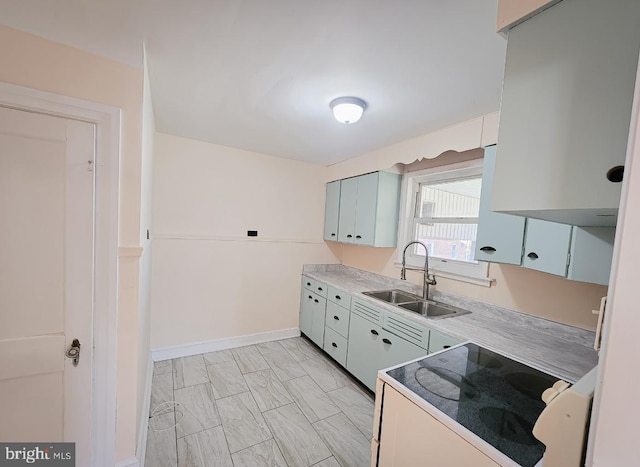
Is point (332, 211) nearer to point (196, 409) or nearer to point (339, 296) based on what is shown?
point (339, 296)

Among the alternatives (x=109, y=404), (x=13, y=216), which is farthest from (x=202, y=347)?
(x=13, y=216)

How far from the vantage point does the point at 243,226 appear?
3.18m

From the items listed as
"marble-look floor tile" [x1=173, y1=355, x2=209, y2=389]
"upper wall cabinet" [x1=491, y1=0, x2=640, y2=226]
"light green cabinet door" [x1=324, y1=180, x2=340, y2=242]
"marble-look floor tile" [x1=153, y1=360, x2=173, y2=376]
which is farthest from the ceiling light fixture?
"marble-look floor tile" [x1=153, y1=360, x2=173, y2=376]

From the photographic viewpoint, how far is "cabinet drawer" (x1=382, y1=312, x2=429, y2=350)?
184 cm

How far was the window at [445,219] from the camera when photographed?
7.68ft

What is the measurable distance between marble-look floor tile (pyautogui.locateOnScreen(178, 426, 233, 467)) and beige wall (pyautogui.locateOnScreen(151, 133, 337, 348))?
1272mm

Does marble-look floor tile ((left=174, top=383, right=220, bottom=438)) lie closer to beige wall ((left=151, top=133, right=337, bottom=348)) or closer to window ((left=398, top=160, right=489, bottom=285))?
beige wall ((left=151, top=133, right=337, bottom=348))

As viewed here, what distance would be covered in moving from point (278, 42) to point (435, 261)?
2221 millimetres

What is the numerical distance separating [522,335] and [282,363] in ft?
7.20

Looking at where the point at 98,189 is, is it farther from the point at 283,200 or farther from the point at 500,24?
the point at 283,200

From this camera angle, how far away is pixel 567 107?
0.71 metres

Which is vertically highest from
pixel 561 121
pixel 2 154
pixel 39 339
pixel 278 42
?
pixel 278 42

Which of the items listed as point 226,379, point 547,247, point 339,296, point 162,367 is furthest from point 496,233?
point 162,367

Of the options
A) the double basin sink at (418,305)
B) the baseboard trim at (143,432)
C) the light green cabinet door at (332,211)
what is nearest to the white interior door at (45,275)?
the baseboard trim at (143,432)
